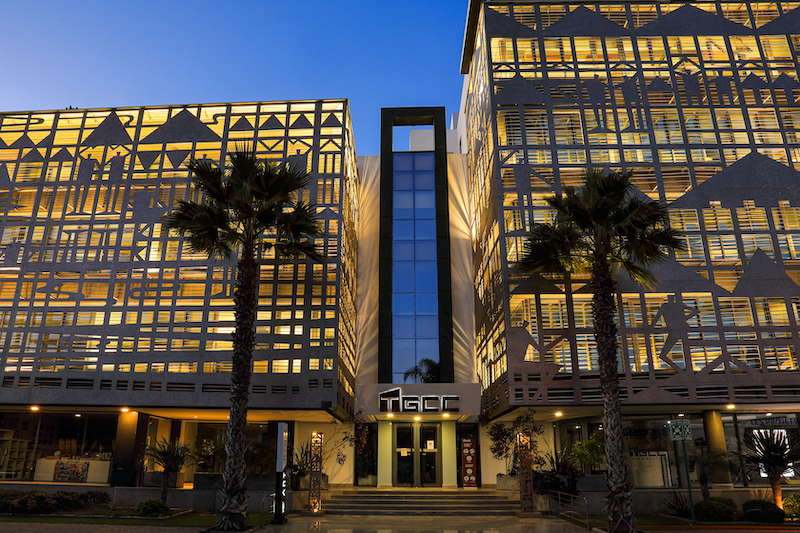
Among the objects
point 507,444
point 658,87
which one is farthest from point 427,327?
point 658,87

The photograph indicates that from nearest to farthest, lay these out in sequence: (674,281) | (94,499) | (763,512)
A: (763,512)
(94,499)
(674,281)

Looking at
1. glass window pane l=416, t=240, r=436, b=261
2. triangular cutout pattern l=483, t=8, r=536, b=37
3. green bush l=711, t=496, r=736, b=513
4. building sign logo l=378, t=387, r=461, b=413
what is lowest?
green bush l=711, t=496, r=736, b=513

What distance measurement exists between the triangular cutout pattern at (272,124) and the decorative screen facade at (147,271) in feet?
0.22

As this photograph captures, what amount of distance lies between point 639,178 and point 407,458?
18193 millimetres

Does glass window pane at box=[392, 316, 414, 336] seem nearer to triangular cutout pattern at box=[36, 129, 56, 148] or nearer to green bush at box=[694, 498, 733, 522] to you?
green bush at box=[694, 498, 733, 522]

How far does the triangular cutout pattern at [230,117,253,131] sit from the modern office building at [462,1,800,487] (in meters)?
11.4

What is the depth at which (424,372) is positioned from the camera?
31719mm

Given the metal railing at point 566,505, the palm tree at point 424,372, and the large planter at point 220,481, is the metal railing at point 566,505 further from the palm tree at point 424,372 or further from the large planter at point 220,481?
the large planter at point 220,481

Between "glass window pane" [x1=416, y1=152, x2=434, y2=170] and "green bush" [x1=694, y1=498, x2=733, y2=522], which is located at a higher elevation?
"glass window pane" [x1=416, y1=152, x2=434, y2=170]

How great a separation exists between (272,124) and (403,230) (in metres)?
10.6

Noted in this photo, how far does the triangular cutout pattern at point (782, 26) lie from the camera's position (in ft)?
88.8

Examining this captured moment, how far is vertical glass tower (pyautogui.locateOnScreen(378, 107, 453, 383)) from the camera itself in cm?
3216

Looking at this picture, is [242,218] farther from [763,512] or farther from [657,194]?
[763,512]

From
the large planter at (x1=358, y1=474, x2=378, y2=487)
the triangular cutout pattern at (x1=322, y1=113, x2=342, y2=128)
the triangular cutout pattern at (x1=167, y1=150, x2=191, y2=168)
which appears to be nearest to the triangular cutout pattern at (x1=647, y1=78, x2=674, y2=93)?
the triangular cutout pattern at (x1=322, y1=113, x2=342, y2=128)
